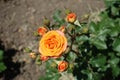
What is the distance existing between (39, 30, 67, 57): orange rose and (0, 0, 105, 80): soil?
5.42ft

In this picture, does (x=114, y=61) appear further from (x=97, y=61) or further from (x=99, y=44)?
(x=99, y=44)

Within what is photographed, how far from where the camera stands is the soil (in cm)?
369

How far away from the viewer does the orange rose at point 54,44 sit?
190 cm

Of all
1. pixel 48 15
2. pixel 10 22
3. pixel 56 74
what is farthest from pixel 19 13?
pixel 56 74

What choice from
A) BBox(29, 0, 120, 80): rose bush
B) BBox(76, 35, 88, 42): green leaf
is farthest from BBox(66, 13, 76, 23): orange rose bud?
BBox(76, 35, 88, 42): green leaf

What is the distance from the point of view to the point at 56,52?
1.90m

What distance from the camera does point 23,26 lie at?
13.3 ft

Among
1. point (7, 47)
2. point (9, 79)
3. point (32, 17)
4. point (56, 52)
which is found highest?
point (56, 52)

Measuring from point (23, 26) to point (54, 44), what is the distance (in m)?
2.18

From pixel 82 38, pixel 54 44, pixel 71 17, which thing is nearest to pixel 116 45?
pixel 82 38

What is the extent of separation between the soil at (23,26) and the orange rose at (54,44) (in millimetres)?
1653

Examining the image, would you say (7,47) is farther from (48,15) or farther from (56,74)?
(56,74)

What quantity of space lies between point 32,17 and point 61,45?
2230 mm

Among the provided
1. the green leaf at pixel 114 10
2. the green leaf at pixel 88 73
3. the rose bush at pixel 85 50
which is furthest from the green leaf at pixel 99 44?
the green leaf at pixel 114 10
